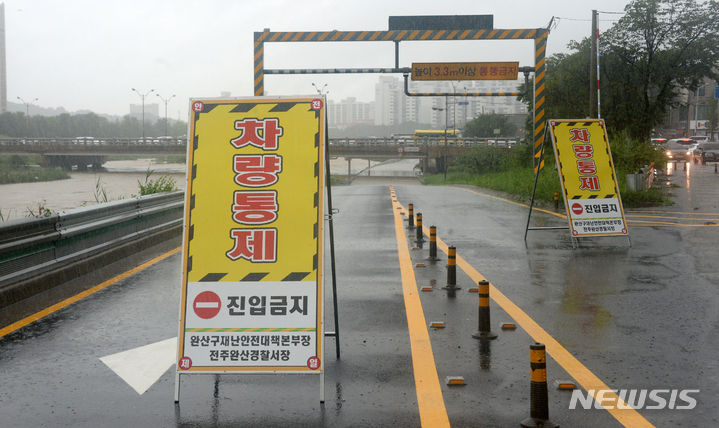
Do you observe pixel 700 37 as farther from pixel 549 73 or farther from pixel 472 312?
pixel 472 312

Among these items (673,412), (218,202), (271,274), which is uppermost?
(218,202)

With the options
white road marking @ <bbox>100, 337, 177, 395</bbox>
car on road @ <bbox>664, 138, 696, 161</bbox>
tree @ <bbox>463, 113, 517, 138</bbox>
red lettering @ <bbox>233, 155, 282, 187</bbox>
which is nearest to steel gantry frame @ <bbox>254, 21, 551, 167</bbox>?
white road marking @ <bbox>100, 337, 177, 395</bbox>

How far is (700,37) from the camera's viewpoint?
47906 mm

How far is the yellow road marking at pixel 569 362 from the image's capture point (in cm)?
508

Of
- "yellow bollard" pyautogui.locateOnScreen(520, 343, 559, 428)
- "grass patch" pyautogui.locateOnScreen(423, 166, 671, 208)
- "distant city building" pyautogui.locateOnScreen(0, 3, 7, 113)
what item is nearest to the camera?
"yellow bollard" pyautogui.locateOnScreen(520, 343, 559, 428)

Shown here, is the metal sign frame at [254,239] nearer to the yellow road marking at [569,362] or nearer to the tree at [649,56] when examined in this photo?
the yellow road marking at [569,362]

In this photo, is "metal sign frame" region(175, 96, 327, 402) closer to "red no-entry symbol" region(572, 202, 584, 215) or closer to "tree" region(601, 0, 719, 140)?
"red no-entry symbol" region(572, 202, 584, 215)

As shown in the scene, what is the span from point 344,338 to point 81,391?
2484mm

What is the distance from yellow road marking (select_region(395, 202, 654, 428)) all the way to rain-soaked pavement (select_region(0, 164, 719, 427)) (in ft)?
0.12

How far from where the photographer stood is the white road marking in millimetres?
5973

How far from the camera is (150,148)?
6162 cm

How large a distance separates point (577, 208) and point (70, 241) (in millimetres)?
8784

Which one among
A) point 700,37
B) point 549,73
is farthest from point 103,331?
point 549,73

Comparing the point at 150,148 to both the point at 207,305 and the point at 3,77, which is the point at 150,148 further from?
the point at 3,77
